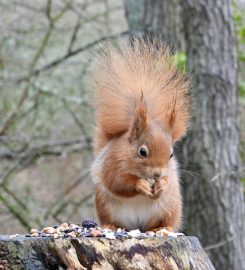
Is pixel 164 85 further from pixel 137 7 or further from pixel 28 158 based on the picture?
pixel 28 158

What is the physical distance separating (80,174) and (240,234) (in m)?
2.08

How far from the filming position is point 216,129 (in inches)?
185

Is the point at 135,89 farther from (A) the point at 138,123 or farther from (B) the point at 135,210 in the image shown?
(B) the point at 135,210

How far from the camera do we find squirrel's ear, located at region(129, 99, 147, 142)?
2.86m

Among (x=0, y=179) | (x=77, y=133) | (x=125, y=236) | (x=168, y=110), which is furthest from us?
(x=77, y=133)

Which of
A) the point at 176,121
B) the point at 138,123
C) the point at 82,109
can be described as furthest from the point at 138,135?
the point at 82,109

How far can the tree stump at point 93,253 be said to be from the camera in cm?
208

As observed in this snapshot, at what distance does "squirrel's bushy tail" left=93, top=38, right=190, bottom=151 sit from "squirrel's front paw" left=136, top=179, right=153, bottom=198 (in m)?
0.27

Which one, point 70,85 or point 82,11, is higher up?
point 82,11

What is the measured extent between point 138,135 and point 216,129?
74.9 inches

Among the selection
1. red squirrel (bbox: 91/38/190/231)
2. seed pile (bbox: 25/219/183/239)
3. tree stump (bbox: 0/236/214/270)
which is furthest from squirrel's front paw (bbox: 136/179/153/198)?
tree stump (bbox: 0/236/214/270)

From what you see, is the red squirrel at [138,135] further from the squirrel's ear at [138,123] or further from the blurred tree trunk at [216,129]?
the blurred tree trunk at [216,129]

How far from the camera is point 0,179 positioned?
575cm

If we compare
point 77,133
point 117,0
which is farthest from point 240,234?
point 117,0
